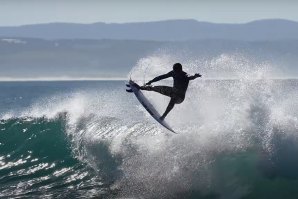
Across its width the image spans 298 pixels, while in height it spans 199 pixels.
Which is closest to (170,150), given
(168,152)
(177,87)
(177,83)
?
(168,152)

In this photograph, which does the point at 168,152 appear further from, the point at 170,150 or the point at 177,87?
the point at 177,87

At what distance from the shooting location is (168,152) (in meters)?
15.5

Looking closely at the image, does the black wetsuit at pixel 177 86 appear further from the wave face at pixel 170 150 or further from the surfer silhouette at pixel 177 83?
the wave face at pixel 170 150

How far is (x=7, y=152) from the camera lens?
1877 centimetres

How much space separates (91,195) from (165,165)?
2.04m

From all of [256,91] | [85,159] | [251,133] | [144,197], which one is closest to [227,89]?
[256,91]

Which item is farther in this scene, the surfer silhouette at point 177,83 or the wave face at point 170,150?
the surfer silhouette at point 177,83

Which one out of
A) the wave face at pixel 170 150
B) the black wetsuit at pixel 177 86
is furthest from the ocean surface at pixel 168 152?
the black wetsuit at pixel 177 86

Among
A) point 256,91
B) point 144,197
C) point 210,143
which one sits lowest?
point 144,197

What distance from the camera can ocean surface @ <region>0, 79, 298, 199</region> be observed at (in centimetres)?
1396

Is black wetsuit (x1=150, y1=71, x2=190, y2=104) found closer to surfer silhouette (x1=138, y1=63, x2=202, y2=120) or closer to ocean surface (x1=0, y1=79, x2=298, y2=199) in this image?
surfer silhouette (x1=138, y1=63, x2=202, y2=120)

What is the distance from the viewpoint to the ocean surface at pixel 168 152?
14.0m

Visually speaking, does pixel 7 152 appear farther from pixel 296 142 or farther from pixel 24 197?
pixel 296 142

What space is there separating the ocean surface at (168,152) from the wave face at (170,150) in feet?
0.08
